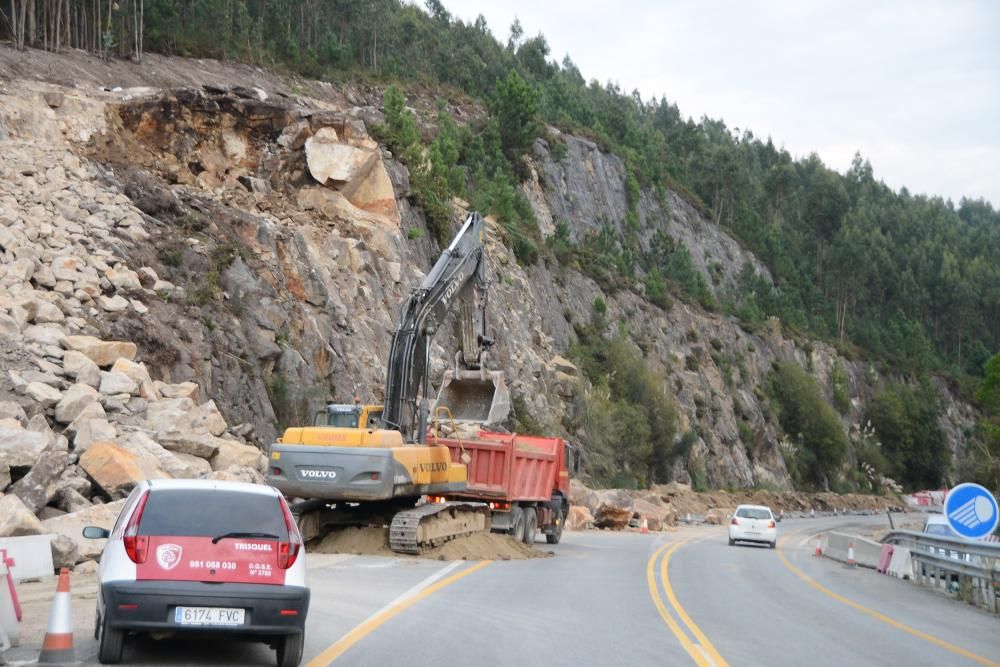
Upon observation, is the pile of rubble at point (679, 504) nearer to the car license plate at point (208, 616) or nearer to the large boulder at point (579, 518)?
the large boulder at point (579, 518)

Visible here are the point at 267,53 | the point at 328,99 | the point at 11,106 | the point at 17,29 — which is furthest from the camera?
the point at 267,53

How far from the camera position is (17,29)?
48406 mm

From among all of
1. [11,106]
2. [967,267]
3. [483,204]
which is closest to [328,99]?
[483,204]

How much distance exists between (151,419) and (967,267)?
14213cm

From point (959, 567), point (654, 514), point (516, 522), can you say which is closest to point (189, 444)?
point (516, 522)

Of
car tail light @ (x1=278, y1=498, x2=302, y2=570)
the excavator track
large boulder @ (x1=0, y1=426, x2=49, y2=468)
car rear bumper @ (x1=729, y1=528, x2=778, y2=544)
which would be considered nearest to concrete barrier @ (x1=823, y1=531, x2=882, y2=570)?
car rear bumper @ (x1=729, y1=528, x2=778, y2=544)

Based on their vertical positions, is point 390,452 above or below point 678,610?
above

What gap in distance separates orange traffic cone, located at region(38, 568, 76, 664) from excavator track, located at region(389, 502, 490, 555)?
1118 centimetres

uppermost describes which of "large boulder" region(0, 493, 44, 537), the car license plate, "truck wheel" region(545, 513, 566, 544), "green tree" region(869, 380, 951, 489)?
the car license plate

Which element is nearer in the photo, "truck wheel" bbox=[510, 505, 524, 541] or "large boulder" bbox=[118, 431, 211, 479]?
"large boulder" bbox=[118, 431, 211, 479]

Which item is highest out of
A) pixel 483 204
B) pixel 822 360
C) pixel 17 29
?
pixel 17 29

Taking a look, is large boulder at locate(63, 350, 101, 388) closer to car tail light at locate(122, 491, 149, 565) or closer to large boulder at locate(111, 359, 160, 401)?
large boulder at locate(111, 359, 160, 401)

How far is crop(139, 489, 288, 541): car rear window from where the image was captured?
28.6 ft

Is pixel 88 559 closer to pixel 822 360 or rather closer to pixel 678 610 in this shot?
pixel 678 610
